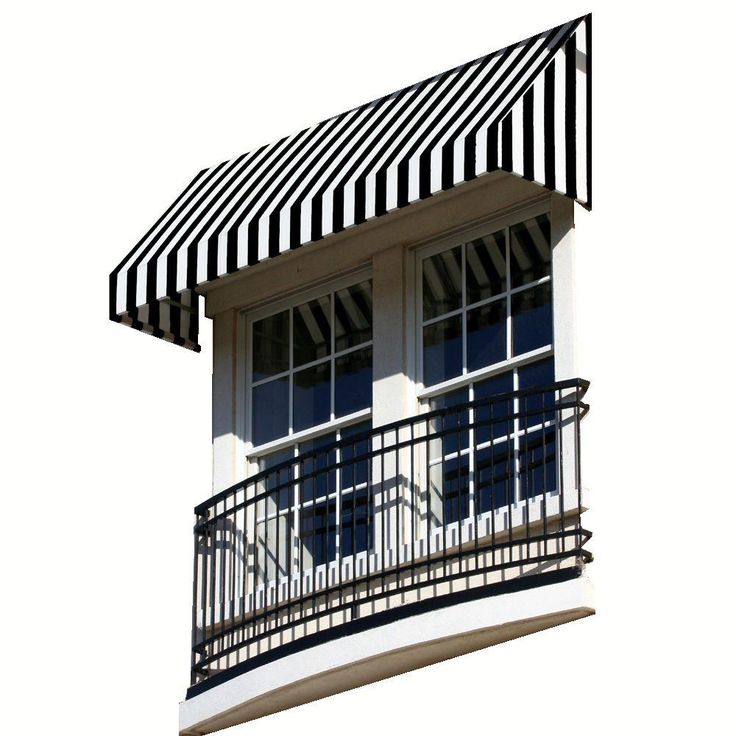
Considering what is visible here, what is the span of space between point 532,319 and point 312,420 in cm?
212

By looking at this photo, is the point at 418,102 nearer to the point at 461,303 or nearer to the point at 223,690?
the point at 461,303

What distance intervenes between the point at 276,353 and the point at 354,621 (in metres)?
2.79

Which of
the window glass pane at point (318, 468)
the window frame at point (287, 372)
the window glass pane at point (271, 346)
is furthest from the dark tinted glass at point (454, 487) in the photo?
the window glass pane at point (271, 346)

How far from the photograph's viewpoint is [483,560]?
1775 cm

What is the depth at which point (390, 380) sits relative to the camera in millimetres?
19078

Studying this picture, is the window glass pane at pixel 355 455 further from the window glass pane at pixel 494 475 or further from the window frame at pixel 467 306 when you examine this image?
the window glass pane at pixel 494 475

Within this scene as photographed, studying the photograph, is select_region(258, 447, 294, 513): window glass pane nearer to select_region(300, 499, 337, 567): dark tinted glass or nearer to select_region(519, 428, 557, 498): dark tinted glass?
select_region(300, 499, 337, 567): dark tinted glass

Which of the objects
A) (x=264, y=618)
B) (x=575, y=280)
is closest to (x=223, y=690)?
(x=264, y=618)

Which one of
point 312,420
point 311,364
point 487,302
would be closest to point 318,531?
point 312,420

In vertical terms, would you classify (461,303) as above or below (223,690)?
above

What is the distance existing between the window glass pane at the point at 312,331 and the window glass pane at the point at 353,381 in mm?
248

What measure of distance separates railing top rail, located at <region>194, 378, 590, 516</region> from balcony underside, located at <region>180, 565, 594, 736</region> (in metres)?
1.06

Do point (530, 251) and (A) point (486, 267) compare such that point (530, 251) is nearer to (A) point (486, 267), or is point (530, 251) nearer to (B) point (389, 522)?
(A) point (486, 267)

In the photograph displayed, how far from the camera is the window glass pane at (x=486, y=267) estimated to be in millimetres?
18875
